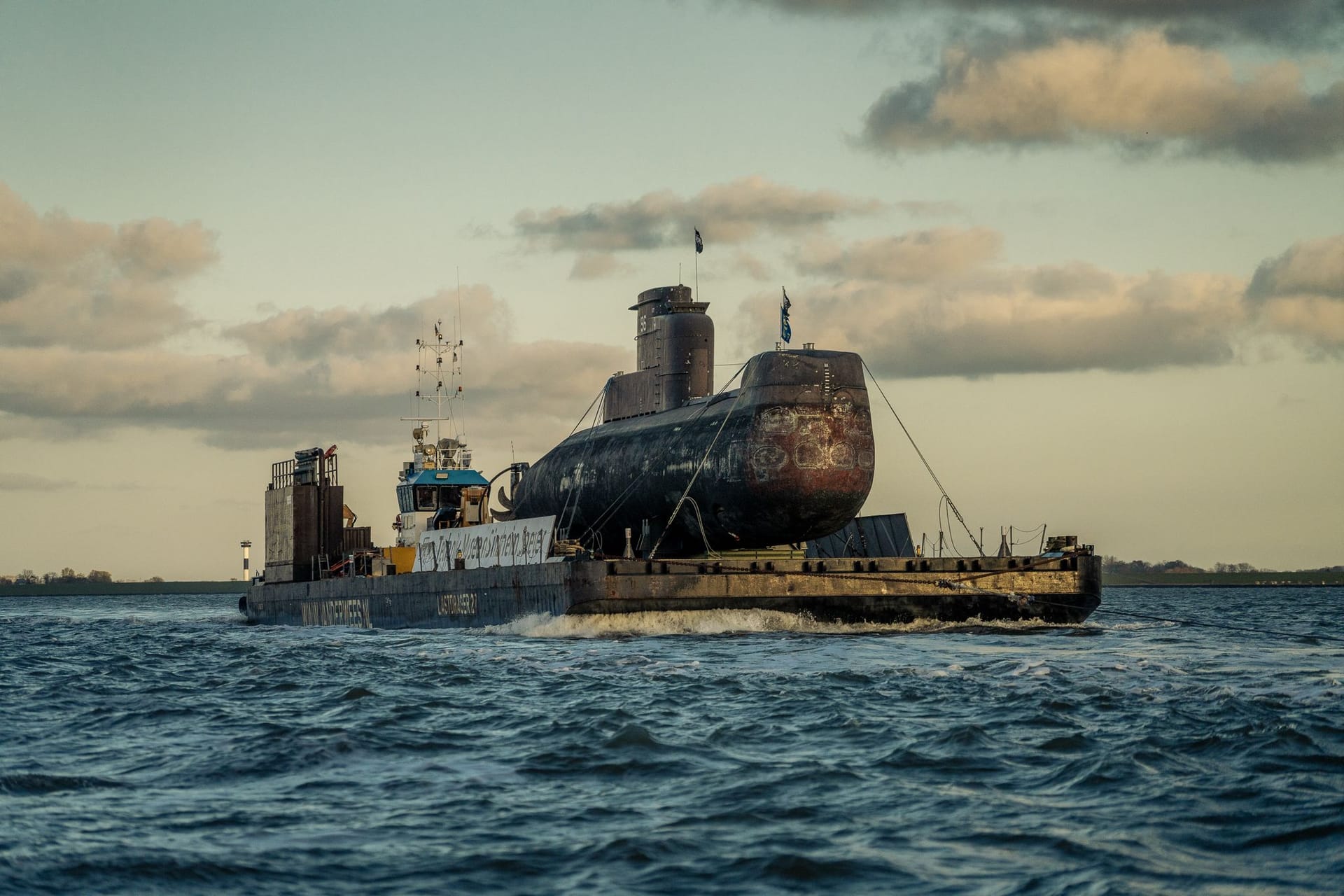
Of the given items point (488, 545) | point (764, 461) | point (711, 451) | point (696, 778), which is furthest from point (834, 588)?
point (696, 778)

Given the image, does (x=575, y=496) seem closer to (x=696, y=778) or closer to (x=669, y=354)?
(x=669, y=354)

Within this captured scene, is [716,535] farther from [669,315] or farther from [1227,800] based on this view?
[1227,800]

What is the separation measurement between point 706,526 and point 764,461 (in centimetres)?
371

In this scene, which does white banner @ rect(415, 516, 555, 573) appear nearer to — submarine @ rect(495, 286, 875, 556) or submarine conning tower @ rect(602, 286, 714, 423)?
submarine @ rect(495, 286, 875, 556)

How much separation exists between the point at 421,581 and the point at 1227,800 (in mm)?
39828

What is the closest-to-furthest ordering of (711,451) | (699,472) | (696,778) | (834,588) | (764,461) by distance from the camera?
(696,778) < (834,588) < (764,461) < (711,451) < (699,472)

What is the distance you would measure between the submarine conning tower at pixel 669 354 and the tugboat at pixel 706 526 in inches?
2.4

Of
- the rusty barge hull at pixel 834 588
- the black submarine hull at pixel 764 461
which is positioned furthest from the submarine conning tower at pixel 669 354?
the rusty barge hull at pixel 834 588

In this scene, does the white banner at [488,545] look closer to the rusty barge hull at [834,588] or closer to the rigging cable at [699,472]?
the rusty barge hull at [834,588]

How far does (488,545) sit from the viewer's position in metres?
46.0

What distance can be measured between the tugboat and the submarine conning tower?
6 cm

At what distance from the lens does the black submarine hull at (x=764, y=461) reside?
36.8 metres

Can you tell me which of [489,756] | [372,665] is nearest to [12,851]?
[489,756]

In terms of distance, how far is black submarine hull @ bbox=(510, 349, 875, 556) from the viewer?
3678cm
